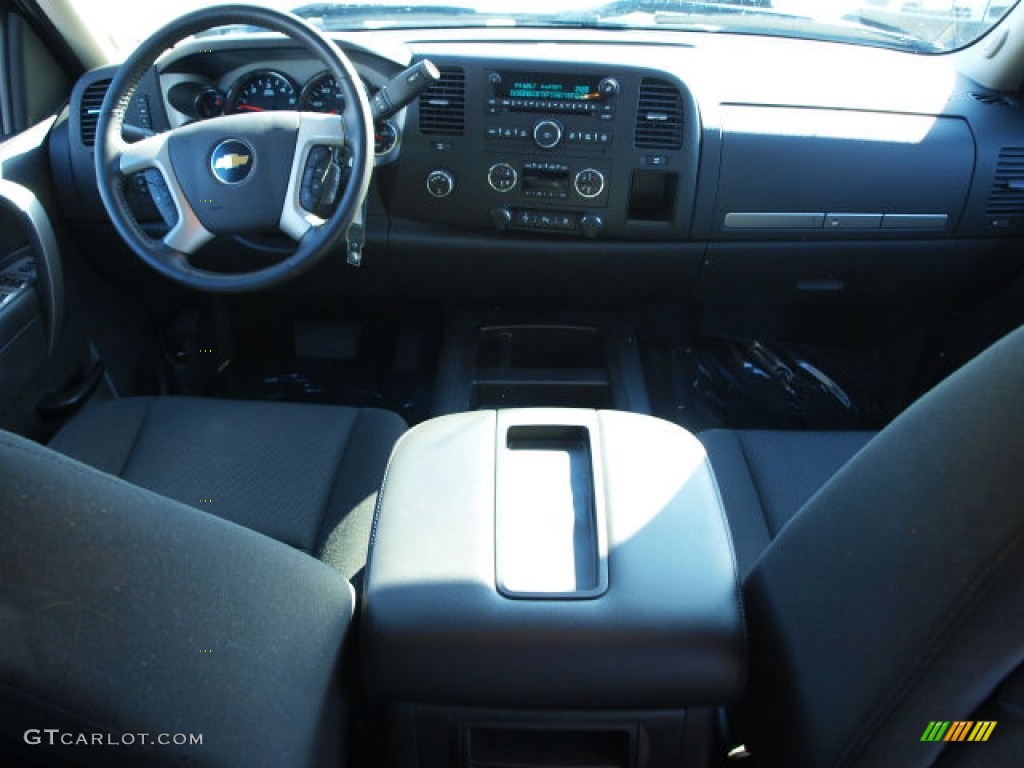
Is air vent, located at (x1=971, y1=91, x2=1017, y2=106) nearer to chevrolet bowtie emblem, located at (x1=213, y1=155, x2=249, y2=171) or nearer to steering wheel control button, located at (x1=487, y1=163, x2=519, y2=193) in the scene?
steering wheel control button, located at (x1=487, y1=163, x2=519, y2=193)

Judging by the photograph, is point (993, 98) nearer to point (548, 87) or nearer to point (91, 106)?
point (548, 87)

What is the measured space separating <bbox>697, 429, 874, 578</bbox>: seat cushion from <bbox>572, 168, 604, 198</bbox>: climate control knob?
662 millimetres

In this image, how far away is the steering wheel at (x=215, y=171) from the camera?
5.15ft

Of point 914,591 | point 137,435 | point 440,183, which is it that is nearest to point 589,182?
point 440,183

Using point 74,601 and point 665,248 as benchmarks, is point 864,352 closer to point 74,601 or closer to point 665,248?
point 665,248

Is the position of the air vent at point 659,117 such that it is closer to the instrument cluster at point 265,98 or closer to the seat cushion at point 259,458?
the instrument cluster at point 265,98

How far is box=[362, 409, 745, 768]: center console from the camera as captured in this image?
2.88 feet

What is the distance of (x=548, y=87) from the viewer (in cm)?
190

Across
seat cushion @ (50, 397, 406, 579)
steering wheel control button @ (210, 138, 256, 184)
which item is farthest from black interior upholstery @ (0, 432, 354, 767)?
steering wheel control button @ (210, 138, 256, 184)

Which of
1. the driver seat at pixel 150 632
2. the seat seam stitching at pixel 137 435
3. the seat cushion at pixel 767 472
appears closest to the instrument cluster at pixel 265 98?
the seat seam stitching at pixel 137 435

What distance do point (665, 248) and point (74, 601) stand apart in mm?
1741

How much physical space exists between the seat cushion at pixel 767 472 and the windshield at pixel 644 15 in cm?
110

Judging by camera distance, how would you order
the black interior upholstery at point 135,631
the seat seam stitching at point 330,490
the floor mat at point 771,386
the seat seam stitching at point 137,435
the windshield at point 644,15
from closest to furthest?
the black interior upholstery at point 135,631 → the seat seam stitching at point 330,490 → the seat seam stitching at point 137,435 → the windshield at point 644,15 → the floor mat at point 771,386

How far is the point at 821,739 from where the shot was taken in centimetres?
78
